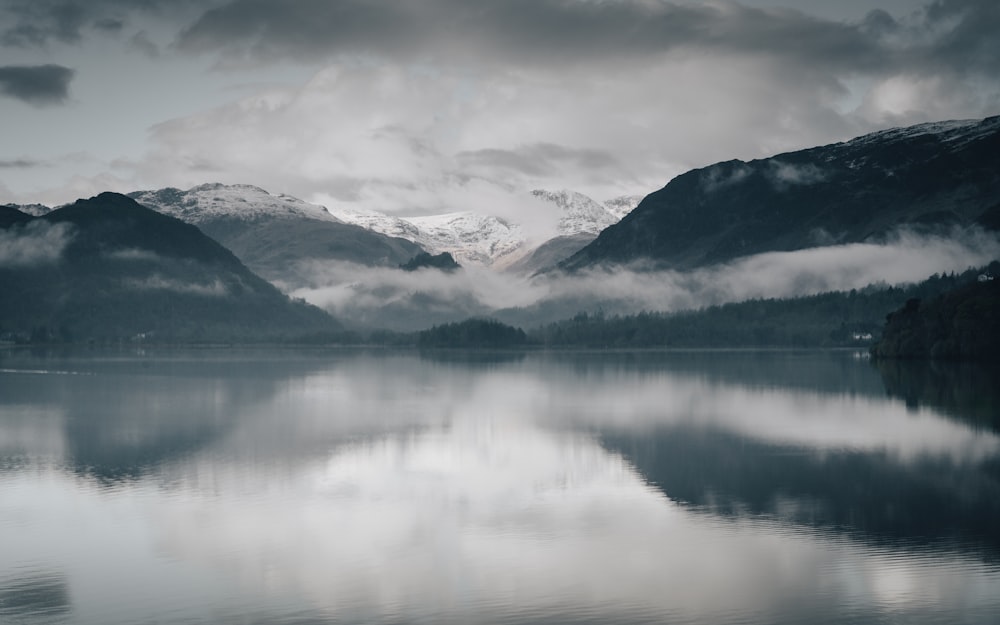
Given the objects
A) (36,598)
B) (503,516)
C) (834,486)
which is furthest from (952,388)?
(36,598)

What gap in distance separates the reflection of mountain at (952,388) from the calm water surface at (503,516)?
3.10ft

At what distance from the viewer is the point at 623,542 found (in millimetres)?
49531

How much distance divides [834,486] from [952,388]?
72.7 metres

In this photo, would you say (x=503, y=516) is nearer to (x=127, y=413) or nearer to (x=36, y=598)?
(x=36, y=598)

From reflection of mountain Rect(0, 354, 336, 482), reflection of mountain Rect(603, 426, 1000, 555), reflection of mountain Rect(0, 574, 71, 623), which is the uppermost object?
reflection of mountain Rect(0, 354, 336, 482)

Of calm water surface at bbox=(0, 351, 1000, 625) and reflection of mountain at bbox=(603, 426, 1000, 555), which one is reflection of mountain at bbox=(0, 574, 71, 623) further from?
reflection of mountain at bbox=(603, 426, 1000, 555)

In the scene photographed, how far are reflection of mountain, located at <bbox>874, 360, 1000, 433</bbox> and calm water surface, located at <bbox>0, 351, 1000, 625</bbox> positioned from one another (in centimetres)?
94

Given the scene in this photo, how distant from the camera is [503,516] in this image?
5622 centimetres

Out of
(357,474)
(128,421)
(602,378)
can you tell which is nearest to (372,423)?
(128,421)

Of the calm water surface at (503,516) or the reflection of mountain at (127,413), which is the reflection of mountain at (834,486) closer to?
the calm water surface at (503,516)

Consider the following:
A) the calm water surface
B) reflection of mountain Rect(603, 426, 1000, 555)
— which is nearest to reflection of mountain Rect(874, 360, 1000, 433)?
the calm water surface

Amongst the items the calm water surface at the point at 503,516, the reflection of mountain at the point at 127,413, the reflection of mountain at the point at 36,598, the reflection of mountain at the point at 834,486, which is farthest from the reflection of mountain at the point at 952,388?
the reflection of mountain at the point at 36,598

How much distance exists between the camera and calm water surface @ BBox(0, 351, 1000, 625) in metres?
39.8

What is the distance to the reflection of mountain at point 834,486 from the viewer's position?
5278cm
